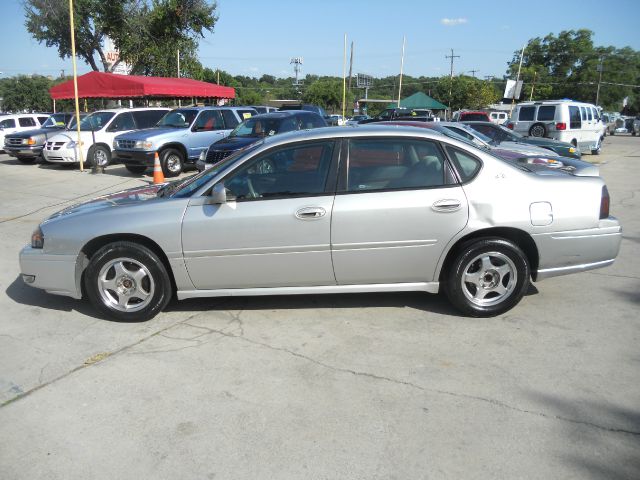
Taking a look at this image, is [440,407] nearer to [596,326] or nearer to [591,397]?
[591,397]

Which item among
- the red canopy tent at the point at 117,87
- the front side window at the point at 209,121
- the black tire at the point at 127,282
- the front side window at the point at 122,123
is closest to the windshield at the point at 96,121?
the front side window at the point at 122,123

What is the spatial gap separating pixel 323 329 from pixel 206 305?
1254mm

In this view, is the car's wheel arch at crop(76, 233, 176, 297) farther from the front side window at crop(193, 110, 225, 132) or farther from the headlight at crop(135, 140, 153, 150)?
the front side window at crop(193, 110, 225, 132)

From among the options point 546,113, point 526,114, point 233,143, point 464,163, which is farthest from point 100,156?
point 546,113

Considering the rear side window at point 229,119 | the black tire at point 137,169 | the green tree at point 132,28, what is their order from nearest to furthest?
the black tire at point 137,169 < the rear side window at point 229,119 < the green tree at point 132,28

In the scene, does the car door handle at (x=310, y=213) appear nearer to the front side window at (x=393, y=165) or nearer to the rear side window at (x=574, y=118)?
the front side window at (x=393, y=165)

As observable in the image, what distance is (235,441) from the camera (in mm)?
2803

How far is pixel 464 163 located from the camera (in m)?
4.23

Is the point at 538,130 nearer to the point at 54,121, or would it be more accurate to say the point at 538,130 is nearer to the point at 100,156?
the point at 100,156

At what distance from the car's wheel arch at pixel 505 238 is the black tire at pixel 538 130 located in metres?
15.2

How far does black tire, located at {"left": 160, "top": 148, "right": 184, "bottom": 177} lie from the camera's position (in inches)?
510

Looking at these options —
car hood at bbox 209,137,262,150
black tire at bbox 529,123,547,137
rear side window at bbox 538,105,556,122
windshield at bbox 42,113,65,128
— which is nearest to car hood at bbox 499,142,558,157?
car hood at bbox 209,137,262,150

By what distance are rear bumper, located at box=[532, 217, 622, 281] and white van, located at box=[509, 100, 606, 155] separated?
48.7ft

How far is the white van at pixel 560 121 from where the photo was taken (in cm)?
1755
